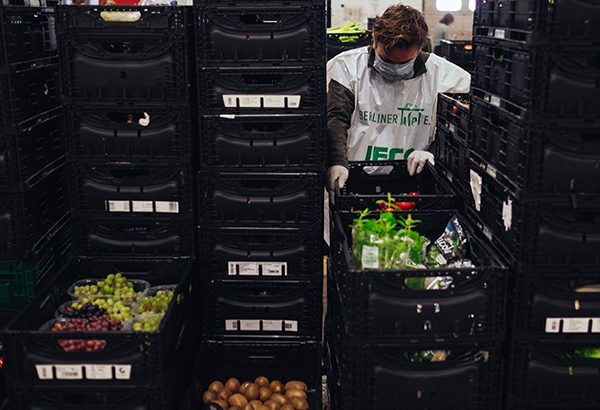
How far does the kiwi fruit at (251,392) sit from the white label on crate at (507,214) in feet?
4.77

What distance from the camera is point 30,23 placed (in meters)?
3.31

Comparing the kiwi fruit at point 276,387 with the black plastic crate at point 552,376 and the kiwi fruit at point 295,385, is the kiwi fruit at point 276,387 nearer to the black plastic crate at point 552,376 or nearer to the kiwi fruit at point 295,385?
the kiwi fruit at point 295,385

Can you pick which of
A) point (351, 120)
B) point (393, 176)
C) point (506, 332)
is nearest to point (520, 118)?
point (506, 332)

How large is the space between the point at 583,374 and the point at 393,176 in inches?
61.4

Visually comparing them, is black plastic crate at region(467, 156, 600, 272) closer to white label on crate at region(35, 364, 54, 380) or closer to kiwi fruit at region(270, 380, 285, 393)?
kiwi fruit at region(270, 380, 285, 393)

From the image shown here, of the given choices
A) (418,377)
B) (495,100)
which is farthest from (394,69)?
(418,377)

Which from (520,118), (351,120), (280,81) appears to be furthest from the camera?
(351,120)

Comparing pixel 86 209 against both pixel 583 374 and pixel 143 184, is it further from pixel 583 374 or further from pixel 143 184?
pixel 583 374

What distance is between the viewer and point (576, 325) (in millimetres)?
2602

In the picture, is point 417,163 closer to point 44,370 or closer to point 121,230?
point 121,230

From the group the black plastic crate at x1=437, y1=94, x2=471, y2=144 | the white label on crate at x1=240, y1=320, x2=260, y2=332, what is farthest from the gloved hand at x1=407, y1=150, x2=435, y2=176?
the white label on crate at x1=240, y1=320, x2=260, y2=332

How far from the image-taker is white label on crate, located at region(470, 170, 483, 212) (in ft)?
9.88

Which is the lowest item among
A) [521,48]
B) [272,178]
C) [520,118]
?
[272,178]

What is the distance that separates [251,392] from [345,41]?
4.27m
